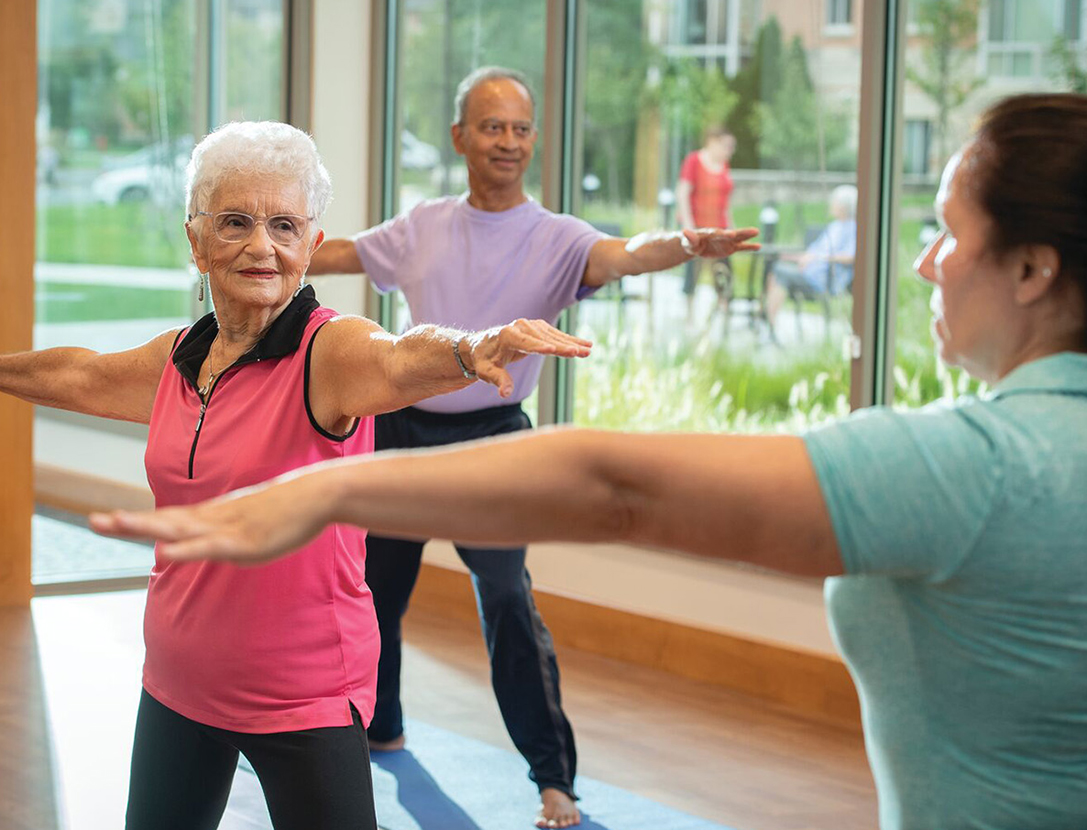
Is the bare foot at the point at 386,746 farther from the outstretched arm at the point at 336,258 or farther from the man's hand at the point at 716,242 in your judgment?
the man's hand at the point at 716,242

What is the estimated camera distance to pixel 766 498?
34.2 inches

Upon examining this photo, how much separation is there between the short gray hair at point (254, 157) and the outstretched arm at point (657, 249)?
1.23 meters

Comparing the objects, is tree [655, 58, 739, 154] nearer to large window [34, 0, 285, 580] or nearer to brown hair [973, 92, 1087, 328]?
large window [34, 0, 285, 580]

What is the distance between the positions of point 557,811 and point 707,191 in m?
2.38

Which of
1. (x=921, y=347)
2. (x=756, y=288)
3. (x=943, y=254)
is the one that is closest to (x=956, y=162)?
(x=943, y=254)

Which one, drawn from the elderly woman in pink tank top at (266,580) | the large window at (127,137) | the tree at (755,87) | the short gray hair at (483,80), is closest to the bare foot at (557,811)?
the elderly woman in pink tank top at (266,580)

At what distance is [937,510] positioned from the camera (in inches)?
34.3

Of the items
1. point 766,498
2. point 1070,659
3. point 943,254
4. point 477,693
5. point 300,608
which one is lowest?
point 477,693

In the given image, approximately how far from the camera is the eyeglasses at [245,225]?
196 centimetres

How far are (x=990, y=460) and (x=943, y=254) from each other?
0.61ft

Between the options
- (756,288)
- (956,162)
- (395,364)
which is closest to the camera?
(956,162)

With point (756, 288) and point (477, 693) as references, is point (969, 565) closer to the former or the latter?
point (477, 693)

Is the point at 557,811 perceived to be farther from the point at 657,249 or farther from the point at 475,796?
the point at 657,249

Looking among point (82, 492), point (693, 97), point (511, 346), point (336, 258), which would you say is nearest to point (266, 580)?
point (511, 346)
